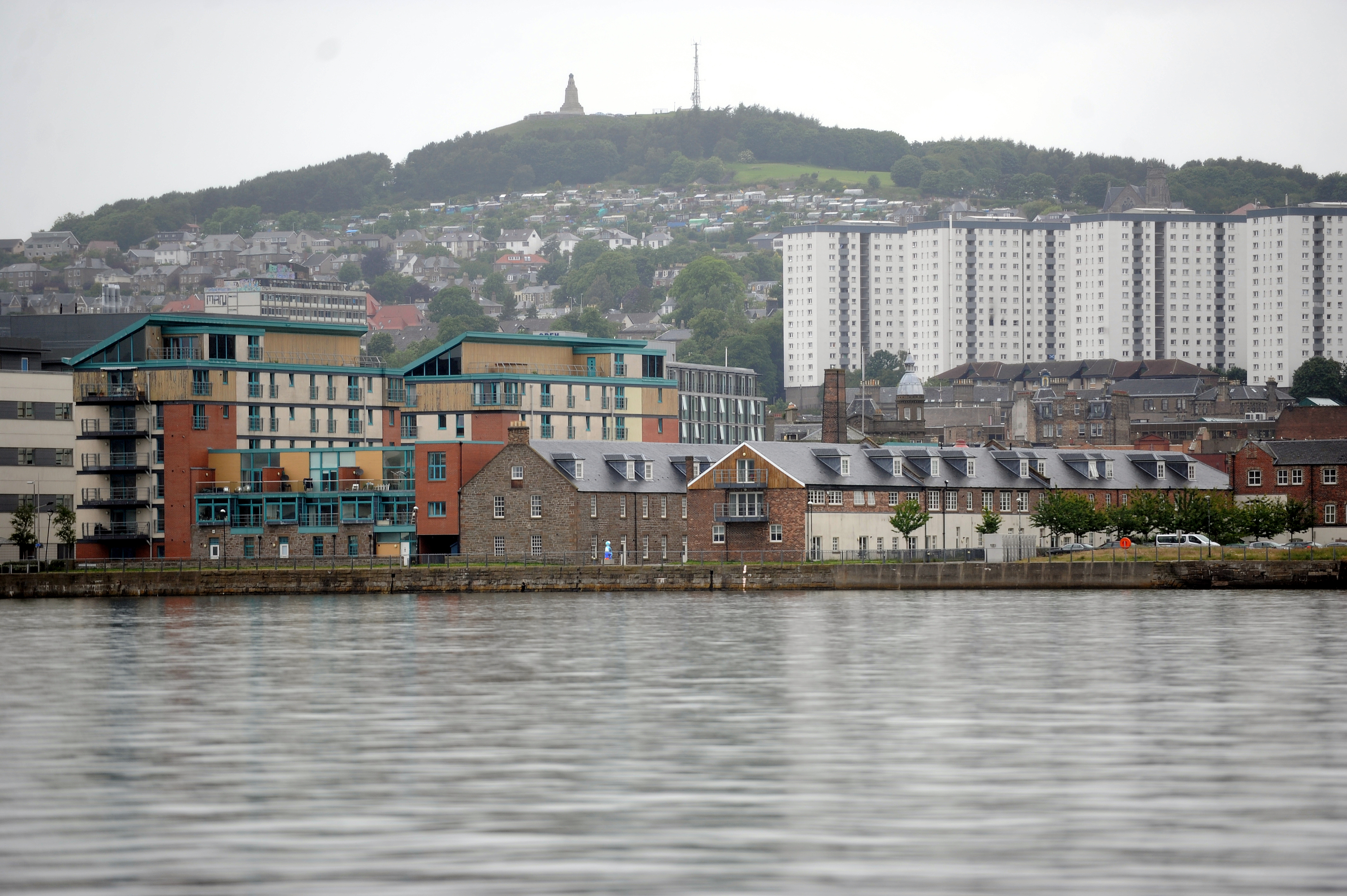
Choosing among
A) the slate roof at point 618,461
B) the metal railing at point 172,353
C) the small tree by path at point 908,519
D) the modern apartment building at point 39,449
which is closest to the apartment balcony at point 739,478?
the slate roof at point 618,461

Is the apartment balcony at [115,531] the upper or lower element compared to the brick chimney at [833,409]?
lower

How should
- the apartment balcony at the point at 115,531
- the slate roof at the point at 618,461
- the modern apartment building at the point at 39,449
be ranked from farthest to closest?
the modern apartment building at the point at 39,449 < the apartment balcony at the point at 115,531 < the slate roof at the point at 618,461

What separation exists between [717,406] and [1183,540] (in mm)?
77097

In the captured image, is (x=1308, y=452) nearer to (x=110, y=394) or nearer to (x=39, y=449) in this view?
(x=110, y=394)

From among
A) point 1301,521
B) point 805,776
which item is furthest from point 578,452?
point 805,776

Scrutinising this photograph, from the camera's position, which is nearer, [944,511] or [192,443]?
[944,511]

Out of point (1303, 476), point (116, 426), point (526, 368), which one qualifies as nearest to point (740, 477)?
point (526, 368)

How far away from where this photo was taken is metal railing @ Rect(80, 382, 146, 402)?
106188 mm

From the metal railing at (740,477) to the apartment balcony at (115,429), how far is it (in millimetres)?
35985

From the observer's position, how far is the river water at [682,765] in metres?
20.7

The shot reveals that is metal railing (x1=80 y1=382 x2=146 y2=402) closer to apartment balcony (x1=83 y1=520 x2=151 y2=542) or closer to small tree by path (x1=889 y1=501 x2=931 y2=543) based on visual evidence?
apartment balcony (x1=83 y1=520 x2=151 y2=542)

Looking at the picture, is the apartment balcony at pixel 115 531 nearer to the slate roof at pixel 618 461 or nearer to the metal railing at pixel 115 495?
the metal railing at pixel 115 495

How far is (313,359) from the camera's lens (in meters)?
117

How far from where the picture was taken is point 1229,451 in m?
137
